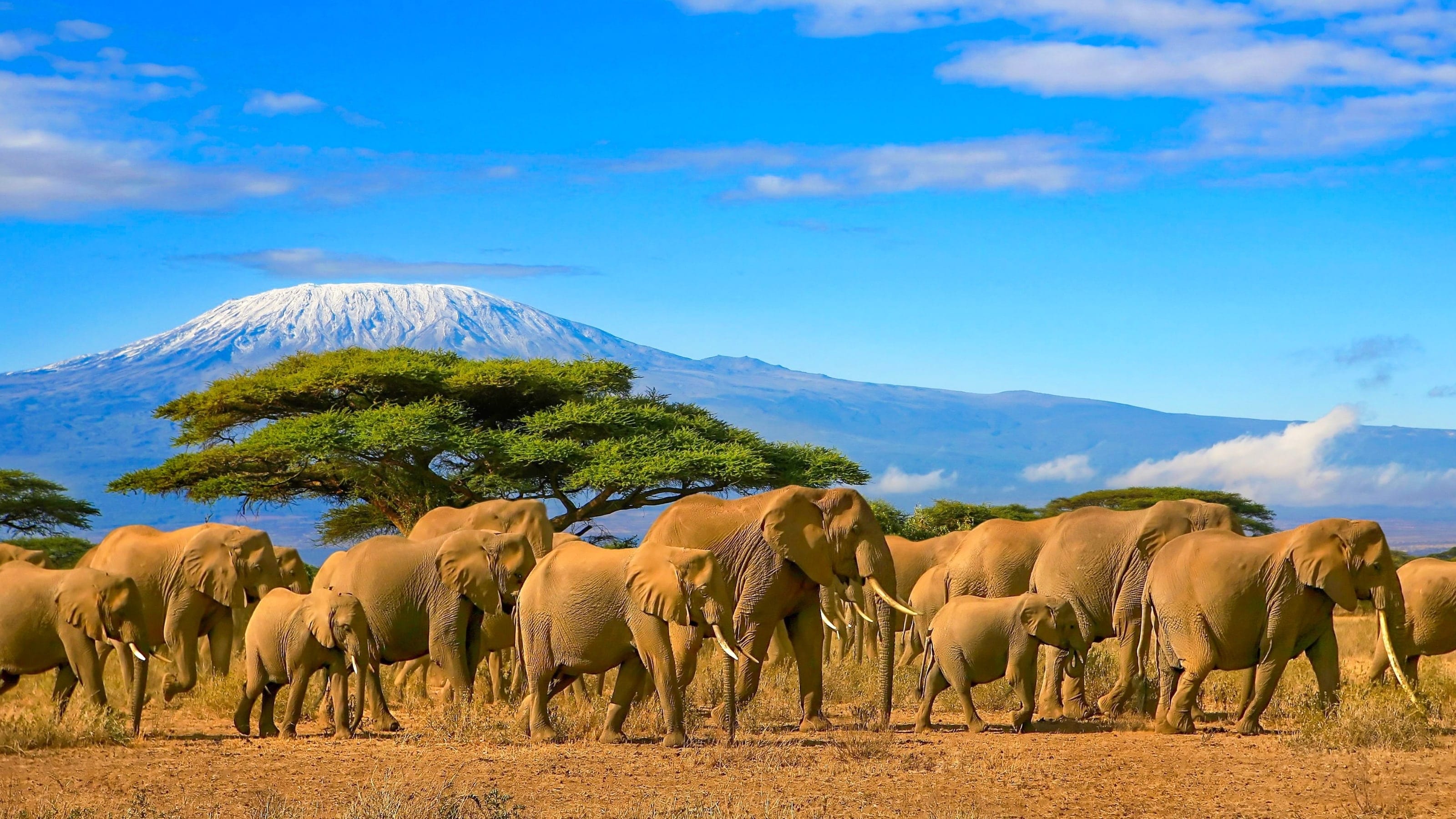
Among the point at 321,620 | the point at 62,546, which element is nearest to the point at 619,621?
the point at 321,620

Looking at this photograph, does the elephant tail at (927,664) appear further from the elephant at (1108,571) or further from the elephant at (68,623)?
the elephant at (68,623)

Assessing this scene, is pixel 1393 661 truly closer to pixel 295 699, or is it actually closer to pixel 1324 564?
pixel 1324 564

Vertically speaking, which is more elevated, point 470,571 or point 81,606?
point 470,571

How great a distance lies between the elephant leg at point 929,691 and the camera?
14.2 m

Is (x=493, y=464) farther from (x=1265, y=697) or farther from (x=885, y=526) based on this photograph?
(x=1265, y=697)

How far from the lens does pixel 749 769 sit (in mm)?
11578

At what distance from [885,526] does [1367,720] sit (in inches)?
1034

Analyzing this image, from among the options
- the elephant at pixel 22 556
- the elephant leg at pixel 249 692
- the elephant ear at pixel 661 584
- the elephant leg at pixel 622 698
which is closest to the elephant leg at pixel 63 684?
the elephant leg at pixel 249 692

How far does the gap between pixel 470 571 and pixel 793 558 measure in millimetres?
3020

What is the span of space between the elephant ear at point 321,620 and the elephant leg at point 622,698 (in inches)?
96.4

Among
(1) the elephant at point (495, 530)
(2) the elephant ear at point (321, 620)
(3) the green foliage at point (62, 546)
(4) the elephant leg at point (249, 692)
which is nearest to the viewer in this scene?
(2) the elephant ear at point (321, 620)

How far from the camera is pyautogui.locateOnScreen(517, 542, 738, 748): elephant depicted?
12.4 metres

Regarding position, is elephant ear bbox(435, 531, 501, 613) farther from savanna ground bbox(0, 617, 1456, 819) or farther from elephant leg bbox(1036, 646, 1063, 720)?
elephant leg bbox(1036, 646, 1063, 720)

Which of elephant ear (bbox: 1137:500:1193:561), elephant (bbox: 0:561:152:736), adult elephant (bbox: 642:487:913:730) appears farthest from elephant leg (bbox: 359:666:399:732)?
elephant ear (bbox: 1137:500:1193:561)
